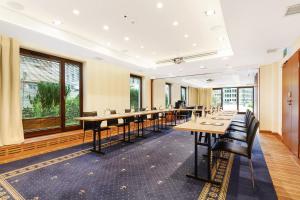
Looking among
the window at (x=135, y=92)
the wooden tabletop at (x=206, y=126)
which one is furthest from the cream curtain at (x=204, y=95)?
the wooden tabletop at (x=206, y=126)

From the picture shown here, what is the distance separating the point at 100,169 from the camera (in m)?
2.90

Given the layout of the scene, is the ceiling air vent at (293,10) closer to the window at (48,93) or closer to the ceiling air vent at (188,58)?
the ceiling air vent at (188,58)

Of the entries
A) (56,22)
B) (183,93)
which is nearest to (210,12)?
(56,22)

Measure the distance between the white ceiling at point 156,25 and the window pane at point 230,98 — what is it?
1115cm

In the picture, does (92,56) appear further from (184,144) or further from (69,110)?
(184,144)

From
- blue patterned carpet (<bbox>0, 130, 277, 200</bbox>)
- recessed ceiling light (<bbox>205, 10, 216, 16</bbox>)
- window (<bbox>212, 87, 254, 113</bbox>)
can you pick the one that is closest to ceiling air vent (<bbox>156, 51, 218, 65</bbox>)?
recessed ceiling light (<bbox>205, 10, 216, 16</bbox>)

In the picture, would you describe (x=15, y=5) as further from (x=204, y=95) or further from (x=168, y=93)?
(x=204, y=95)

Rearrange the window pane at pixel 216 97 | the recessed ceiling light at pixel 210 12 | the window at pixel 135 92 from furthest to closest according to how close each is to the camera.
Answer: the window pane at pixel 216 97
the window at pixel 135 92
the recessed ceiling light at pixel 210 12

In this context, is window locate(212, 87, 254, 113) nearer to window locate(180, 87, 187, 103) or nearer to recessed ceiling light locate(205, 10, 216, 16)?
window locate(180, 87, 187, 103)

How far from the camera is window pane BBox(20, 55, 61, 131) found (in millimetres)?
4508

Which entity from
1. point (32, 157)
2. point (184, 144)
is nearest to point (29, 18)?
point (32, 157)

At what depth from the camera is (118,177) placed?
2.59 m

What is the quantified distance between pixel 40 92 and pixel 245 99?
16038 millimetres

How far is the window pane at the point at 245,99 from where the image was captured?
590 inches
